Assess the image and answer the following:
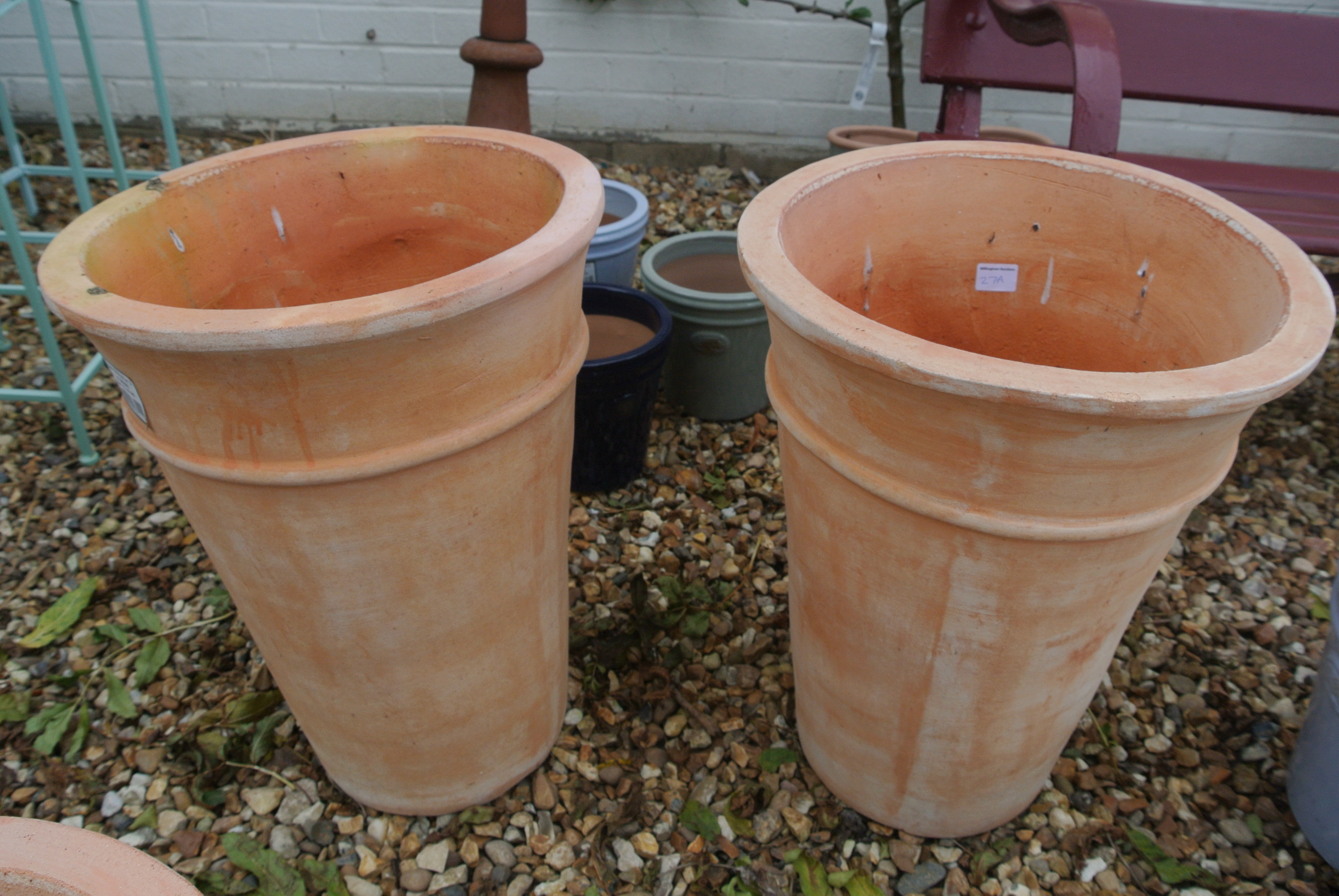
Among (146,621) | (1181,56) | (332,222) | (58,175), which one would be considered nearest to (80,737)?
(146,621)

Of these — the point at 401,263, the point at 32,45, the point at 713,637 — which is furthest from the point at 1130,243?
the point at 32,45

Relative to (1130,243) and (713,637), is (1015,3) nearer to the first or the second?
(1130,243)

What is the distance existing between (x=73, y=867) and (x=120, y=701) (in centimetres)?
108

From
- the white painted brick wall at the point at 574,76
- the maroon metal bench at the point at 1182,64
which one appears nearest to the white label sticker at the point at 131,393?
the maroon metal bench at the point at 1182,64

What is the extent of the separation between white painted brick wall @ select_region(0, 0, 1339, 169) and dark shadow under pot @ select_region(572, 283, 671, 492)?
5.38 feet

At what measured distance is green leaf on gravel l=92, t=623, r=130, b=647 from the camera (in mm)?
1810

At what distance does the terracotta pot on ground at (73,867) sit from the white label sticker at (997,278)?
4.73ft

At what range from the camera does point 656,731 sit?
167cm

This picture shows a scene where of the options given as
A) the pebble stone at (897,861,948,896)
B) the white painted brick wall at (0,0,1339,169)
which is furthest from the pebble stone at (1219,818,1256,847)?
the white painted brick wall at (0,0,1339,169)

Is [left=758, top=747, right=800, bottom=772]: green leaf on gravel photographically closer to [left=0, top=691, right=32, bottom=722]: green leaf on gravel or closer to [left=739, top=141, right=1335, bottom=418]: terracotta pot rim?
Answer: [left=739, top=141, right=1335, bottom=418]: terracotta pot rim

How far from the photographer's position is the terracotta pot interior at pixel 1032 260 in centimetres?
130

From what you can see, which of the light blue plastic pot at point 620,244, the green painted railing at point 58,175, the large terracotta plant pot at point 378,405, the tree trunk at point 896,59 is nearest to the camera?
the large terracotta plant pot at point 378,405

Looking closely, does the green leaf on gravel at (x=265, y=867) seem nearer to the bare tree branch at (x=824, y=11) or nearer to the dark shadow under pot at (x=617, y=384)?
the dark shadow under pot at (x=617, y=384)

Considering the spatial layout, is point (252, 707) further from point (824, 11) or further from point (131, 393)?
point (824, 11)
